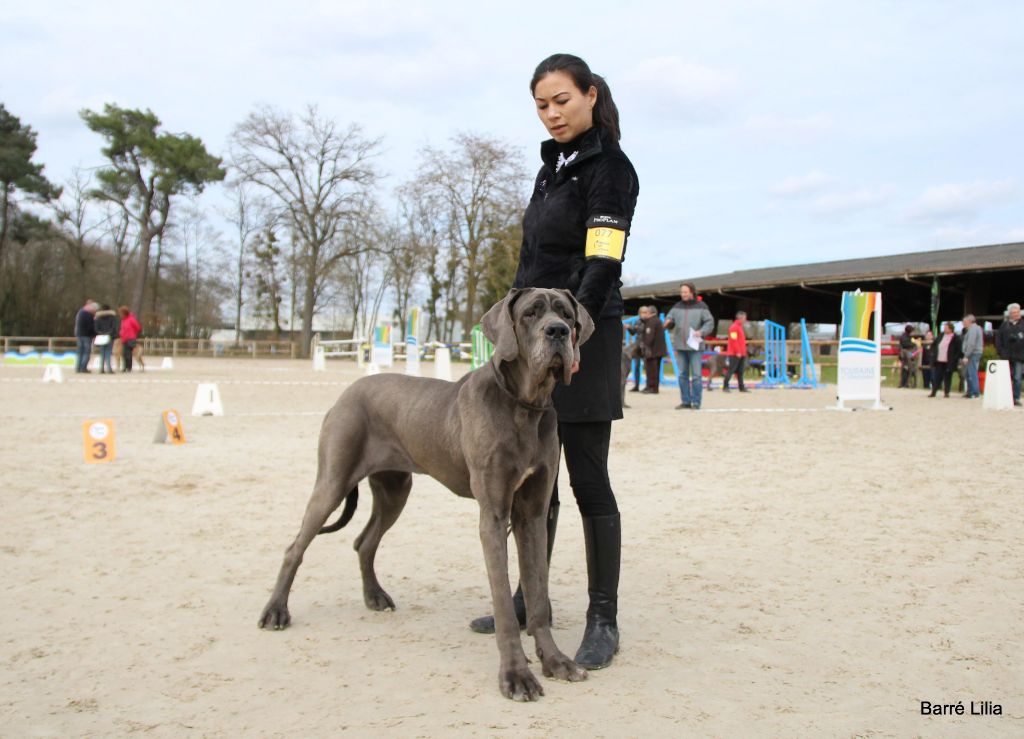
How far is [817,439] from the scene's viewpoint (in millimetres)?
10516

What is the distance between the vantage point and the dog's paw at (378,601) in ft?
13.1

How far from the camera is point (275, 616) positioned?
3713 millimetres

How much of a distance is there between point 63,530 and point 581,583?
11.1 ft

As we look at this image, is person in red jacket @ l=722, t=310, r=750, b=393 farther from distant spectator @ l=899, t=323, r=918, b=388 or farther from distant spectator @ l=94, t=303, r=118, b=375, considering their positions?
distant spectator @ l=94, t=303, r=118, b=375

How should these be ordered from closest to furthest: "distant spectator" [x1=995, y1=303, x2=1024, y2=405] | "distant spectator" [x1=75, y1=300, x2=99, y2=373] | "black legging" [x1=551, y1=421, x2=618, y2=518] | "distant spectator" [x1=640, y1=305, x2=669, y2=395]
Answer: "black legging" [x1=551, y1=421, x2=618, y2=518], "distant spectator" [x1=995, y1=303, x2=1024, y2=405], "distant spectator" [x1=640, y1=305, x2=669, y2=395], "distant spectator" [x1=75, y1=300, x2=99, y2=373]

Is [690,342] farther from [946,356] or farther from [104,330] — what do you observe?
[104,330]

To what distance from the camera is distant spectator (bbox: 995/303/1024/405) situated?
651 inches

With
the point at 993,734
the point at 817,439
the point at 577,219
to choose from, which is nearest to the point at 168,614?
the point at 577,219

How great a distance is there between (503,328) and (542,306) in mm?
177

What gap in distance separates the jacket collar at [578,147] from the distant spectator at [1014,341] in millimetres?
16016

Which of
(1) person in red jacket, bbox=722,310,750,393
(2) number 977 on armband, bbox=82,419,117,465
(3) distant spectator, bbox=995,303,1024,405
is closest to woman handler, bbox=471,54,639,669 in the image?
(2) number 977 on armband, bbox=82,419,117,465

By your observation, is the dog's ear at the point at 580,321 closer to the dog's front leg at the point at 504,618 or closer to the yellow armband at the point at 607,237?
the yellow armband at the point at 607,237

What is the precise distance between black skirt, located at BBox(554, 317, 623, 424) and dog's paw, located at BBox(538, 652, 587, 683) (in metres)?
0.95

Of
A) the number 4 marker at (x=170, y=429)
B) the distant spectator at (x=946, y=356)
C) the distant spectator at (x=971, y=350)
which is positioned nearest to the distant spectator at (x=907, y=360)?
the distant spectator at (x=946, y=356)
